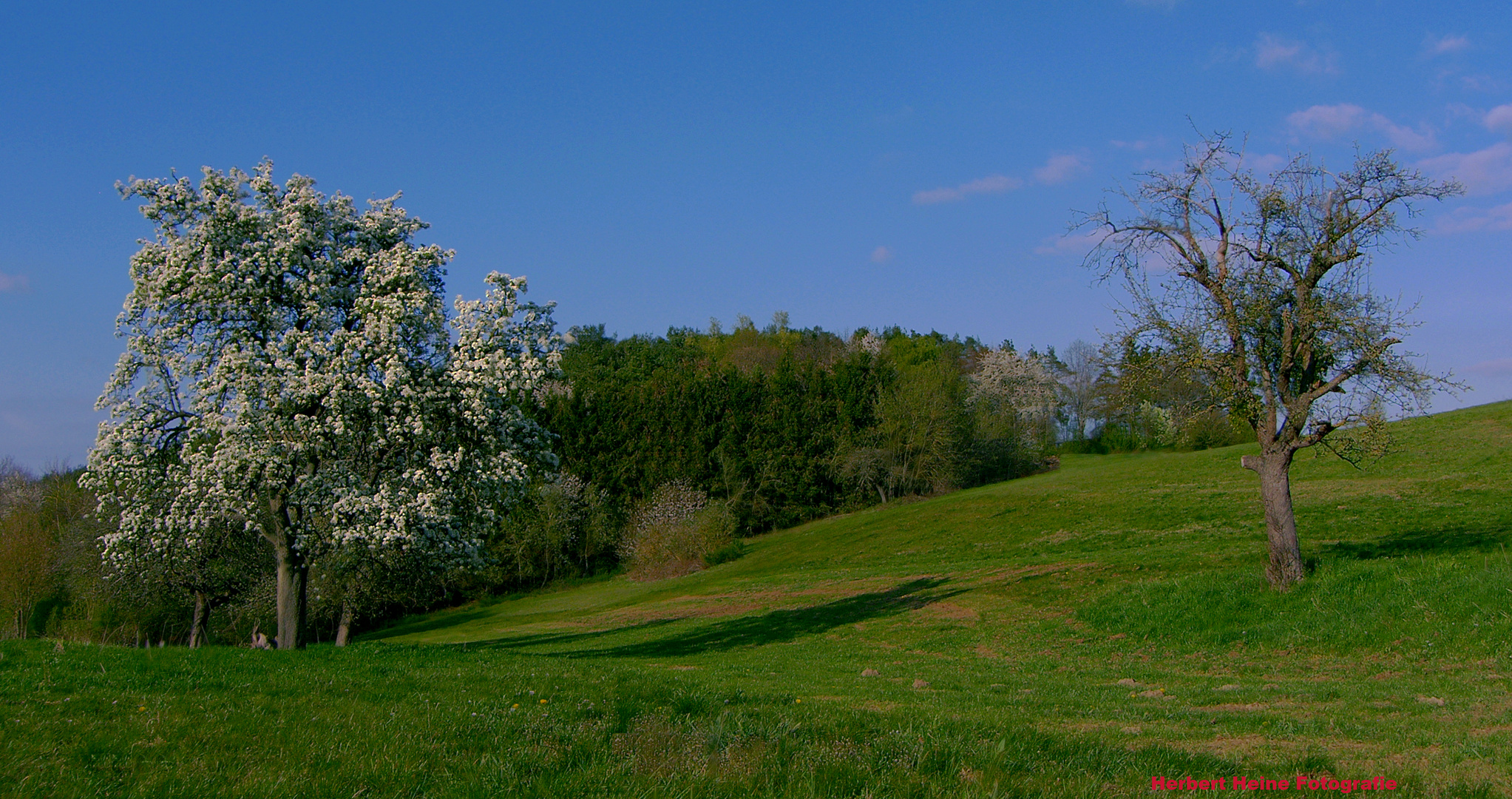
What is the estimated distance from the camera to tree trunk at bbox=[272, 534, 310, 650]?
20172 millimetres

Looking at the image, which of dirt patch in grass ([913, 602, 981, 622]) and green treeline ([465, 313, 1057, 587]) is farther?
green treeline ([465, 313, 1057, 587])

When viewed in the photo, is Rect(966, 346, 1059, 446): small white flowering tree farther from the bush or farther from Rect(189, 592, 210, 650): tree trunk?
Rect(189, 592, 210, 650): tree trunk

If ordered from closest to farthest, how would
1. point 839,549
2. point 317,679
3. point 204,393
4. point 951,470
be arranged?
point 317,679, point 204,393, point 839,549, point 951,470

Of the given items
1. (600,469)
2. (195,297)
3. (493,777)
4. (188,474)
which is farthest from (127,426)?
(600,469)

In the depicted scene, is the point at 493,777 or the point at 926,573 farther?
the point at 926,573

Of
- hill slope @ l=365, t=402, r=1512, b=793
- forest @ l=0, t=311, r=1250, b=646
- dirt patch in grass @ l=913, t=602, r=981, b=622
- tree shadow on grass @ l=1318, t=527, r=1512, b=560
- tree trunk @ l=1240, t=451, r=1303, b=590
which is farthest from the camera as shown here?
forest @ l=0, t=311, r=1250, b=646

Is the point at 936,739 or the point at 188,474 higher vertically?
the point at 188,474

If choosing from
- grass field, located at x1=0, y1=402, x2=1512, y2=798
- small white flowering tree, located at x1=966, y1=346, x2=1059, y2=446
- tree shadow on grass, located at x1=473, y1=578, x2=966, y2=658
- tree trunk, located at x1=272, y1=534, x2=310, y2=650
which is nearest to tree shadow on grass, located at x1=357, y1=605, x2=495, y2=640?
grass field, located at x1=0, y1=402, x2=1512, y2=798

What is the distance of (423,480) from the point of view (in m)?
19.8

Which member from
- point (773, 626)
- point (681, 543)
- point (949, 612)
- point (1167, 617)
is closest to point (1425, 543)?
point (1167, 617)

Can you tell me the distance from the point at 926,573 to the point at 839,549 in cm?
1336

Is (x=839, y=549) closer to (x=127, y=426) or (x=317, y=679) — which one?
(x=127, y=426)

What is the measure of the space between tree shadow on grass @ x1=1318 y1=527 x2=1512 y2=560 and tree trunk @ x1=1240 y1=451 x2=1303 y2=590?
2.96 m

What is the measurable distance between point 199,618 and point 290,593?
2373 cm
